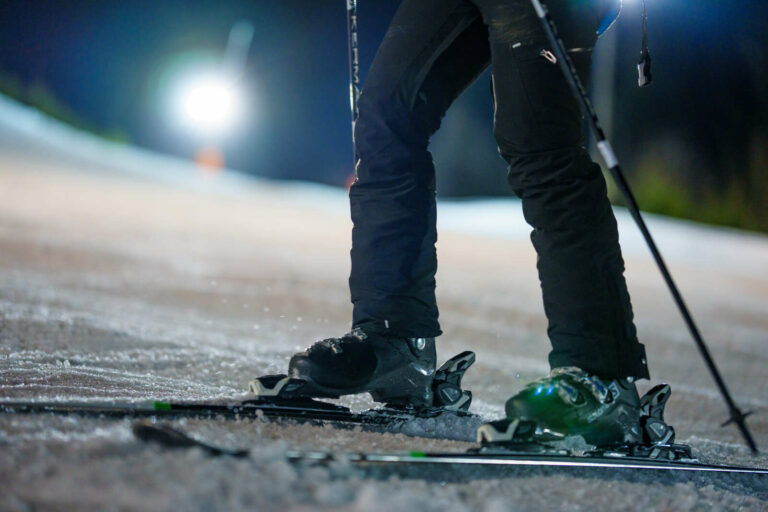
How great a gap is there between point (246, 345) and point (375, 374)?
1150 mm

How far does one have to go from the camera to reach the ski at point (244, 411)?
124 centimetres

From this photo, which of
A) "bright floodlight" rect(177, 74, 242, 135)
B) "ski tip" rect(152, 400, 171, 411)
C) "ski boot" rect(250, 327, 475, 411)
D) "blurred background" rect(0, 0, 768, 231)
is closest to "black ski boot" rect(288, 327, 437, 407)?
"ski boot" rect(250, 327, 475, 411)

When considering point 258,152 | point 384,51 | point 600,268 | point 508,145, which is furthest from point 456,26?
point 258,152

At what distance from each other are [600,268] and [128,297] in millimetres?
2815

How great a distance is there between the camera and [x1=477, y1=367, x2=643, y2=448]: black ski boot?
1.32 metres

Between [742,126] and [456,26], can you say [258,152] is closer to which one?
[742,126]

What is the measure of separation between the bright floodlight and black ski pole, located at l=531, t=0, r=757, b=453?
16.8 meters

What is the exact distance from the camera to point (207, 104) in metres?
17.6

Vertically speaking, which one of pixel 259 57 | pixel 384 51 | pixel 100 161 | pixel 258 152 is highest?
pixel 259 57

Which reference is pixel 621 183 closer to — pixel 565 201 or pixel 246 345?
pixel 565 201

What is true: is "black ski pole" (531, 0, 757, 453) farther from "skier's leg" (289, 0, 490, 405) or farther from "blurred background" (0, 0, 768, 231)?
"blurred background" (0, 0, 768, 231)

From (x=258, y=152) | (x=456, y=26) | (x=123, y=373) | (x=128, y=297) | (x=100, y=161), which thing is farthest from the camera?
(x=258, y=152)

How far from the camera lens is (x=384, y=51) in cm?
173

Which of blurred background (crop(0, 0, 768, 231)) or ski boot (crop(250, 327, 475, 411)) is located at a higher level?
blurred background (crop(0, 0, 768, 231))
